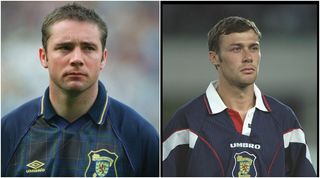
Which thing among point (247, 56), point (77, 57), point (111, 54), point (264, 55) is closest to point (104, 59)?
point (111, 54)

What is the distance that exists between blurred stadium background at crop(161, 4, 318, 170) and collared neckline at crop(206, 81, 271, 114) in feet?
0.10

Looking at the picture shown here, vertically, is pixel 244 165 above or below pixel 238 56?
below

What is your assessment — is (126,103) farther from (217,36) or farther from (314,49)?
(314,49)

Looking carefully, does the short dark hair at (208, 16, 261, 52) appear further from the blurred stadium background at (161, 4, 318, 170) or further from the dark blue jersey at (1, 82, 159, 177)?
the dark blue jersey at (1, 82, 159, 177)

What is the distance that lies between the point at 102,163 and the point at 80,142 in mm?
176

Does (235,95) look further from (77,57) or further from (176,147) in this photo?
(77,57)

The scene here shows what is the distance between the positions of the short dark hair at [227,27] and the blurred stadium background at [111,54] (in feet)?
1.09

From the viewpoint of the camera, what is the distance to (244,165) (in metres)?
3.60

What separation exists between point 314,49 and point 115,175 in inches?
55.0

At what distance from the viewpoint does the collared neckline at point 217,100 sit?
144 inches

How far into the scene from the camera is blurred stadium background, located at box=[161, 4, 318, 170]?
3.66m

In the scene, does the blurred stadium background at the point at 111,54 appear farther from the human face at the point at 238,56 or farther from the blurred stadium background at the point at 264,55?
the human face at the point at 238,56

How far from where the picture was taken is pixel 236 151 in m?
3.61

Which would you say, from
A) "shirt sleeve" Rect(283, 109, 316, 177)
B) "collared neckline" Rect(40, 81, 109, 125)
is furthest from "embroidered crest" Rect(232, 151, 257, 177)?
"collared neckline" Rect(40, 81, 109, 125)
